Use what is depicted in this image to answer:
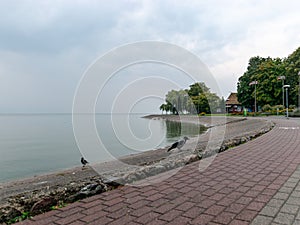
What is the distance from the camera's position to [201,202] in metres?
2.95

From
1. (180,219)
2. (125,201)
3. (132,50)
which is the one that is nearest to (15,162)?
(132,50)

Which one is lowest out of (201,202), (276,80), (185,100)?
(201,202)

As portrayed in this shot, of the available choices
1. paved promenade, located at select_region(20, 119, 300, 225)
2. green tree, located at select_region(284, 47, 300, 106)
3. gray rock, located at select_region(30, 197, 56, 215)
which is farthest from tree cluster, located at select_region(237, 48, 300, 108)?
gray rock, located at select_region(30, 197, 56, 215)

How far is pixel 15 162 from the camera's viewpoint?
1238cm

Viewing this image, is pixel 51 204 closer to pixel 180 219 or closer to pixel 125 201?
pixel 125 201

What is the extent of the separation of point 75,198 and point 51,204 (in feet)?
0.99

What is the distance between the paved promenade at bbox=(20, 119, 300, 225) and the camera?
2.51 m

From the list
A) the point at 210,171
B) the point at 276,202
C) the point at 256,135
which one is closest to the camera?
the point at 276,202

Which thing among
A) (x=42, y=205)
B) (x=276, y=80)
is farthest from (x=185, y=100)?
(x=276, y=80)

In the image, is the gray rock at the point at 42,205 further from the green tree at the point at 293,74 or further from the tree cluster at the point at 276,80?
the green tree at the point at 293,74

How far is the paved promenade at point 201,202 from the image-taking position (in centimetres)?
251

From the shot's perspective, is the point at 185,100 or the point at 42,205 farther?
the point at 185,100

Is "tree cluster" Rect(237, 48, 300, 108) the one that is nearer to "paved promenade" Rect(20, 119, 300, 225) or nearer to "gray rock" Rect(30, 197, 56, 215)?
"paved promenade" Rect(20, 119, 300, 225)

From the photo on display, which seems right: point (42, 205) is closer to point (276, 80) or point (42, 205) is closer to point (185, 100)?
point (185, 100)
